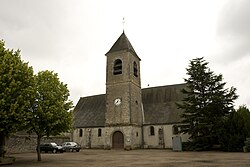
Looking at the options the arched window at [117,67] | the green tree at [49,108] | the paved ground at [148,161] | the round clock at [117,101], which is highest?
the arched window at [117,67]

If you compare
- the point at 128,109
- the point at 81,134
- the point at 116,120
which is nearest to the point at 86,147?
the point at 81,134

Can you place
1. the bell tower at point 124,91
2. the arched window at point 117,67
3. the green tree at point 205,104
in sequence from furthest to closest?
the arched window at point 117,67
the bell tower at point 124,91
the green tree at point 205,104

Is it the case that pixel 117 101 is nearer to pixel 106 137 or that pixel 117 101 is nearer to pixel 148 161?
pixel 106 137

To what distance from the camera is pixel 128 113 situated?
108ft

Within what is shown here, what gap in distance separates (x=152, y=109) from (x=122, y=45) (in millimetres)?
11041

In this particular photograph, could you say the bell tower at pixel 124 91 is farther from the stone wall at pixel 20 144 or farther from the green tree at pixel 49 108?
the green tree at pixel 49 108

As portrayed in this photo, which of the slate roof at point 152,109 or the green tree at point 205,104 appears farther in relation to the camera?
the slate roof at point 152,109

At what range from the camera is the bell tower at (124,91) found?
33.2 m

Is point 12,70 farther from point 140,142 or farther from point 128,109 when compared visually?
point 140,142

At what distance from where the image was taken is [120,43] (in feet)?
124

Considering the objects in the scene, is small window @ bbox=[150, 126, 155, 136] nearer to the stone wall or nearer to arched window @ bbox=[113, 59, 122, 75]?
arched window @ bbox=[113, 59, 122, 75]

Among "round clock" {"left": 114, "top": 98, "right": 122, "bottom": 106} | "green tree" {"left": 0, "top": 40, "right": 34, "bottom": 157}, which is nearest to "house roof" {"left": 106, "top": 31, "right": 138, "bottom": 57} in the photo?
"round clock" {"left": 114, "top": 98, "right": 122, "bottom": 106}

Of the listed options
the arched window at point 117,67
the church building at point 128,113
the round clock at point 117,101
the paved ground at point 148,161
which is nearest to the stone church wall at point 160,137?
the church building at point 128,113

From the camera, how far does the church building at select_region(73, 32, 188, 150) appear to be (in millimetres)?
33438
